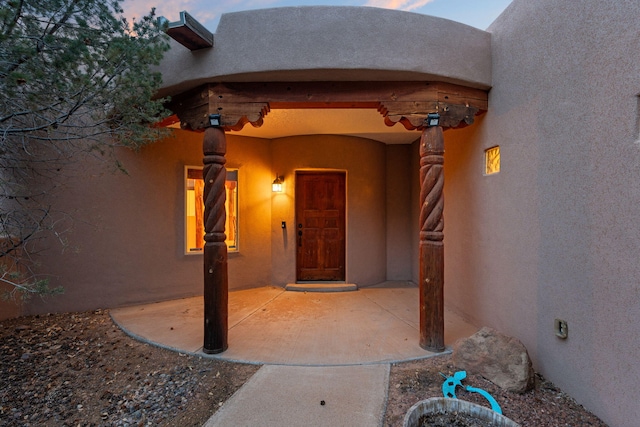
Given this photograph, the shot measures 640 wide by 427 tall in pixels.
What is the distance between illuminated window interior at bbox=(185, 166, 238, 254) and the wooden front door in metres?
1.08

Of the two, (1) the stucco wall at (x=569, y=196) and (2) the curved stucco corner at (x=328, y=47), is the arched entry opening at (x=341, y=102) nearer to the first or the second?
(2) the curved stucco corner at (x=328, y=47)

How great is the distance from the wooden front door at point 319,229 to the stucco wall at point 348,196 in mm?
163

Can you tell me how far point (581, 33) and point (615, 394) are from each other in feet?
8.08

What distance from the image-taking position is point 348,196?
5.28m

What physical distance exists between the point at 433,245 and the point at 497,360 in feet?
3.45

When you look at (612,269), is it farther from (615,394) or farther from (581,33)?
(581,33)

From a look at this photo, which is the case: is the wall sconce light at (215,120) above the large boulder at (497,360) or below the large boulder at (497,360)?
above

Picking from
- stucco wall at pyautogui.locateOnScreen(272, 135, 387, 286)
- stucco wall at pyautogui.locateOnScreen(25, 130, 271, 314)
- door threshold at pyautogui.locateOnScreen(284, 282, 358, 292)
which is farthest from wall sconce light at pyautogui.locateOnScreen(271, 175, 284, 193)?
door threshold at pyautogui.locateOnScreen(284, 282, 358, 292)

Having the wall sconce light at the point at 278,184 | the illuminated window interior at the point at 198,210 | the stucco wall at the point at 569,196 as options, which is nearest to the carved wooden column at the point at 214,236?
the illuminated window interior at the point at 198,210

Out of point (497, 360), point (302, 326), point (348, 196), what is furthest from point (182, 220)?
point (497, 360)

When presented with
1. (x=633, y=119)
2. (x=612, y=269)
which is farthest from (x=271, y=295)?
(x=633, y=119)

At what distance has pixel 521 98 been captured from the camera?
109 inches

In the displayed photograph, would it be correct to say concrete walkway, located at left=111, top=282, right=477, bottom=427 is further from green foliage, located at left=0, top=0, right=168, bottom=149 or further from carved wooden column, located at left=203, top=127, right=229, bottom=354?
green foliage, located at left=0, top=0, right=168, bottom=149

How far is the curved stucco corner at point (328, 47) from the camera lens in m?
2.77
